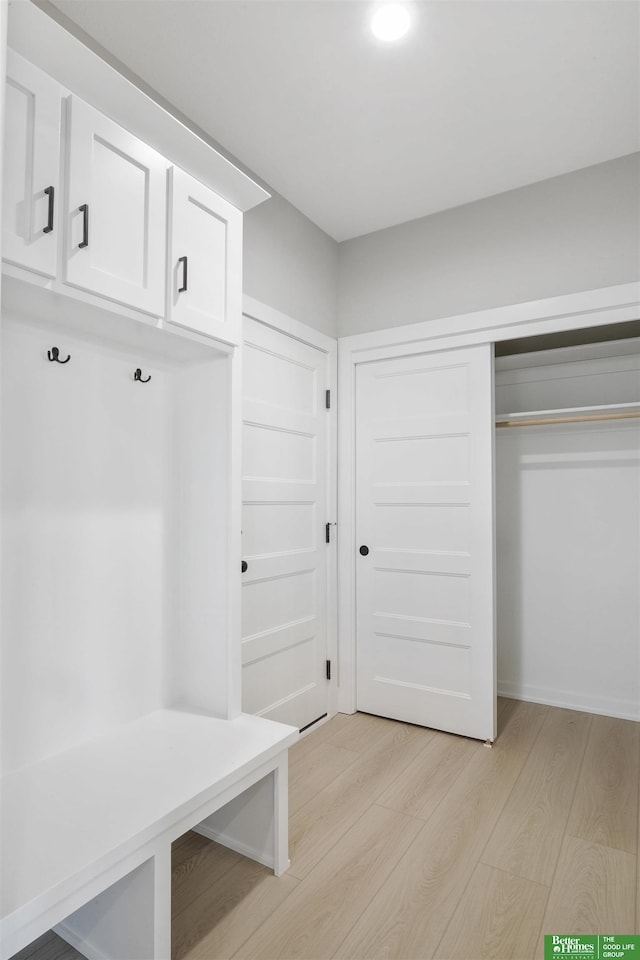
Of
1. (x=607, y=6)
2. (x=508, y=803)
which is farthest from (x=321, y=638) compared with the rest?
(x=607, y=6)

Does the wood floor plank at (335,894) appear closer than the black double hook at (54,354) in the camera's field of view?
Yes

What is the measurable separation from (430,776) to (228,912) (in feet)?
3.63

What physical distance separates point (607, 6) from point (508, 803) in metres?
2.84

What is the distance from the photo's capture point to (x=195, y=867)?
72.1 inches

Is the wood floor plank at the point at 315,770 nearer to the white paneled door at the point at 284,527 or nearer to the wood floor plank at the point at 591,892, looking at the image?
the white paneled door at the point at 284,527

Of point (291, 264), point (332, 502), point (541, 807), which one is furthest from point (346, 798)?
point (291, 264)

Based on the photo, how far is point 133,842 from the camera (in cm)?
126

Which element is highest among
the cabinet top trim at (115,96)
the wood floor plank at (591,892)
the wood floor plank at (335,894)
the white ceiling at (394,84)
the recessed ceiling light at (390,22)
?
the white ceiling at (394,84)

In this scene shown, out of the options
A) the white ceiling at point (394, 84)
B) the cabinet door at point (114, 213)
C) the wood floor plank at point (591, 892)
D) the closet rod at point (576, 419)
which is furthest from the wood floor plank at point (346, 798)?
the white ceiling at point (394, 84)

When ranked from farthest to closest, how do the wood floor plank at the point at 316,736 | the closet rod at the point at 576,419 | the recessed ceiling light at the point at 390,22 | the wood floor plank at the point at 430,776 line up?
1. the closet rod at the point at 576,419
2. the wood floor plank at the point at 316,736
3. the wood floor plank at the point at 430,776
4. the recessed ceiling light at the point at 390,22

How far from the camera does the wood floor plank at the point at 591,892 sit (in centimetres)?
157

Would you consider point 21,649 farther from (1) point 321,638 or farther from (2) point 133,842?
(1) point 321,638

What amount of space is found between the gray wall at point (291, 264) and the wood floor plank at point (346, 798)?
2.22m
